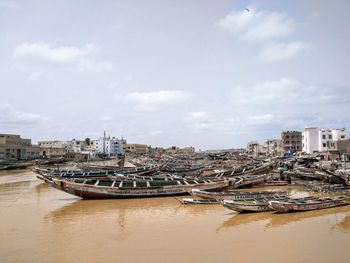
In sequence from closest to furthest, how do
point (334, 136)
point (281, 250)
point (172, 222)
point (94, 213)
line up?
point (281, 250)
point (172, 222)
point (94, 213)
point (334, 136)

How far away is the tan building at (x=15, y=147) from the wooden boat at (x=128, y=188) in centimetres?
7047

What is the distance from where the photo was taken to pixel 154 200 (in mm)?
25172

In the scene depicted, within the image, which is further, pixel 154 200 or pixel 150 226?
pixel 154 200

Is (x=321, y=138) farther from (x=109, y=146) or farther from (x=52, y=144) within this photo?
(x=52, y=144)

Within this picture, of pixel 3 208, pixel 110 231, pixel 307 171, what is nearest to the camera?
pixel 110 231

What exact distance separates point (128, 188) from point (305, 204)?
12634 millimetres

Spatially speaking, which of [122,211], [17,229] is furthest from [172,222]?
[17,229]

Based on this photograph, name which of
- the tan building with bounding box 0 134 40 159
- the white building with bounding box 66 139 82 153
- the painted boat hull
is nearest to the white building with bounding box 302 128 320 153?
the painted boat hull

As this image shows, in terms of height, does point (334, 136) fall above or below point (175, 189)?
above

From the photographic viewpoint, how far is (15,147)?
3669 inches

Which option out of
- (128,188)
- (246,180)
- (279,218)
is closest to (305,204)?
(279,218)

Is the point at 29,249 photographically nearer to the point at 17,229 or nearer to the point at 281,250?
the point at 17,229

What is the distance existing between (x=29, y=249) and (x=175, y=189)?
1443 cm

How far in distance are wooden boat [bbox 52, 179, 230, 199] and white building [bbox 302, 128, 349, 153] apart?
48.8m
